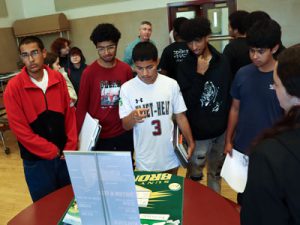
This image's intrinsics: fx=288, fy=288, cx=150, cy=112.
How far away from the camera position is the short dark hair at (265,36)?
1628mm

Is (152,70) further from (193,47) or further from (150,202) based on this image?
(150,202)

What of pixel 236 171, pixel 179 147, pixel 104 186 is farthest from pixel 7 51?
pixel 104 186

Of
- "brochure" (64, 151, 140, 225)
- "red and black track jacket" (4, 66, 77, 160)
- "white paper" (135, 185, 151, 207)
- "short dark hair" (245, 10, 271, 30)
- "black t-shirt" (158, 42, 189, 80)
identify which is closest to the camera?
"brochure" (64, 151, 140, 225)

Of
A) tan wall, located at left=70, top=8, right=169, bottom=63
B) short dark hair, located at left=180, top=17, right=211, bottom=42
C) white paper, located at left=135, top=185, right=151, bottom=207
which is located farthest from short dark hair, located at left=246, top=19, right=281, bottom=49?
tan wall, located at left=70, top=8, right=169, bottom=63

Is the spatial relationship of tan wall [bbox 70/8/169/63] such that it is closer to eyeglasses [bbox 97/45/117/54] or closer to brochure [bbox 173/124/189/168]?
eyeglasses [bbox 97/45/117/54]

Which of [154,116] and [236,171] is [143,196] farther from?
[236,171]

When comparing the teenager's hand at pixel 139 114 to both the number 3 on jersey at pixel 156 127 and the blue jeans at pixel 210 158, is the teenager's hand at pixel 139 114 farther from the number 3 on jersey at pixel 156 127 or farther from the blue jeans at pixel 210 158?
the blue jeans at pixel 210 158

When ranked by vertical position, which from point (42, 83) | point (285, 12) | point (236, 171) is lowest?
point (236, 171)

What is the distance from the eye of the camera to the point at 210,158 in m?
2.20

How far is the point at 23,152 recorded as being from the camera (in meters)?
1.78

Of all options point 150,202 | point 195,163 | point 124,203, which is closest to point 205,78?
point 195,163

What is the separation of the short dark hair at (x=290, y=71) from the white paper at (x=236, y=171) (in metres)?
1.05

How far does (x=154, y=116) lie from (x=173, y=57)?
1081 millimetres

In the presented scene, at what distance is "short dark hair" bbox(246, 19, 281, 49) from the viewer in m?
A: 1.63
